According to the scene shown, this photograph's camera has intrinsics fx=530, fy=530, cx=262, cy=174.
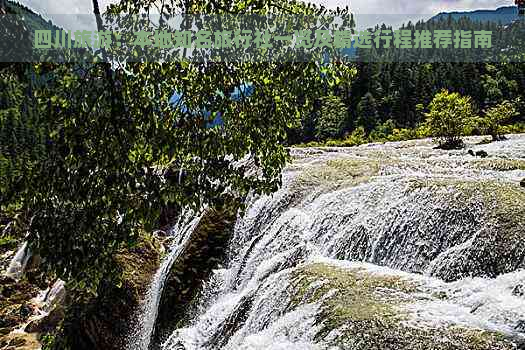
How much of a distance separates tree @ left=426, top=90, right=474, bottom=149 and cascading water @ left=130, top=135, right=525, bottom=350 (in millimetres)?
11316

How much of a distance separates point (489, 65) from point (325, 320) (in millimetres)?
89610

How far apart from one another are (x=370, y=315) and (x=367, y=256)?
3.52 meters

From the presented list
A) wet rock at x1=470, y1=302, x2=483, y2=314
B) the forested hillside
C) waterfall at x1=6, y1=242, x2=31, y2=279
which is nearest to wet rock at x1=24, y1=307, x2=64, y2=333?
waterfall at x1=6, y1=242, x2=31, y2=279

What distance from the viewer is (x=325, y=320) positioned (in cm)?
695

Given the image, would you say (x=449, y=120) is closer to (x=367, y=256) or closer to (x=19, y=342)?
(x=367, y=256)

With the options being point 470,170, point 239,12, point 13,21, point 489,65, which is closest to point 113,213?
point 13,21

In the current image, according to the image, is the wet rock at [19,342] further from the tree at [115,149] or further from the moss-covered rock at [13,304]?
the tree at [115,149]

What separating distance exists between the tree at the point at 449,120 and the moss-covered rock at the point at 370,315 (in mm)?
18664

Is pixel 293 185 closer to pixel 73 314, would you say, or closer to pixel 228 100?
pixel 73 314

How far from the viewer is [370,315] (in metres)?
6.57

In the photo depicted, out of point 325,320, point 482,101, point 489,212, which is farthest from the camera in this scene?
point 482,101

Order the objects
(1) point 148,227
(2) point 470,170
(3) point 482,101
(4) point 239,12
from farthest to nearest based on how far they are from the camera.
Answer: (3) point 482,101 < (2) point 470,170 < (4) point 239,12 < (1) point 148,227

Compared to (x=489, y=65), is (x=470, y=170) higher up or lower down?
lower down

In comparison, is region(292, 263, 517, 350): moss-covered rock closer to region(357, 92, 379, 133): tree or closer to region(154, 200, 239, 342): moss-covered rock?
region(154, 200, 239, 342): moss-covered rock
